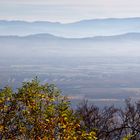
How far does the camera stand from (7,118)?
16.4 metres

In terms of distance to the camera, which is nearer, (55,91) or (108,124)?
(55,91)

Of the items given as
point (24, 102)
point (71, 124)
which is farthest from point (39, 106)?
point (71, 124)

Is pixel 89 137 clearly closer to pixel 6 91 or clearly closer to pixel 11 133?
pixel 11 133

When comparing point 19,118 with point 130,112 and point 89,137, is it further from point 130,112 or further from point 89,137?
point 130,112

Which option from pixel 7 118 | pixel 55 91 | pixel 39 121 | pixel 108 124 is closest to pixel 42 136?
pixel 39 121

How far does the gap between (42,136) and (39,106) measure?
1.46m

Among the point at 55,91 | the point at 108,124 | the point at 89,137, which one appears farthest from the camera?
the point at 108,124

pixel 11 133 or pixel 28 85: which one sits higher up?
pixel 28 85

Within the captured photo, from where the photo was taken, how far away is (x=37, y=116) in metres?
16.1

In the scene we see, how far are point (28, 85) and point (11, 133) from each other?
197 cm

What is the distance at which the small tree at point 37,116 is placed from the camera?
15164 mm

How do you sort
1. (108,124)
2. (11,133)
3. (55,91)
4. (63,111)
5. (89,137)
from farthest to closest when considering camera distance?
(108,124)
(55,91)
(11,133)
(63,111)
(89,137)

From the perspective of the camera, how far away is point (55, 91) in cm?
1789

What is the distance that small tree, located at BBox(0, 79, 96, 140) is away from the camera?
1516 centimetres
